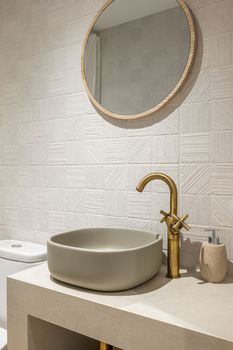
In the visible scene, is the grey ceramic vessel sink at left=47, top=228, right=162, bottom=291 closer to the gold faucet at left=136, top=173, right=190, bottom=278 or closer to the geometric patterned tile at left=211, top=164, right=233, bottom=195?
the gold faucet at left=136, top=173, right=190, bottom=278

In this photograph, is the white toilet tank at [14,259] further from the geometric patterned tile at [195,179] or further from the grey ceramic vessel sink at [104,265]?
the geometric patterned tile at [195,179]

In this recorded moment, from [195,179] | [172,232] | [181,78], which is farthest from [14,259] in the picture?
[181,78]

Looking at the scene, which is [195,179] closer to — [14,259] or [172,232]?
[172,232]

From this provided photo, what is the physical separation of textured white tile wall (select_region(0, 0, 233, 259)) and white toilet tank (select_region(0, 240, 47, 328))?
126 millimetres

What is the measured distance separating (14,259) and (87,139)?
630 millimetres

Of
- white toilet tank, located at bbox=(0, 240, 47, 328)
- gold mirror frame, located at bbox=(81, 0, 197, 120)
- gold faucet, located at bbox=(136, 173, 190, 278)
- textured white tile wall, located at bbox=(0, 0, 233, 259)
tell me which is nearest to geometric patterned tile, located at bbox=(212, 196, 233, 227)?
textured white tile wall, located at bbox=(0, 0, 233, 259)

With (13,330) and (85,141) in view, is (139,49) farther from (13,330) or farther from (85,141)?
(13,330)

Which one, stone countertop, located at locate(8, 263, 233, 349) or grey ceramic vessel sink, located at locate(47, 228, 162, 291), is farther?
grey ceramic vessel sink, located at locate(47, 228, 162, 291)

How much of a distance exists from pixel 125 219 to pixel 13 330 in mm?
568

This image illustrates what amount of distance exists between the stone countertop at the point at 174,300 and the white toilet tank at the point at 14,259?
0.27 m

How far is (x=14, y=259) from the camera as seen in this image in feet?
4.62

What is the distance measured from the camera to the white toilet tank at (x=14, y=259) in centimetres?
138

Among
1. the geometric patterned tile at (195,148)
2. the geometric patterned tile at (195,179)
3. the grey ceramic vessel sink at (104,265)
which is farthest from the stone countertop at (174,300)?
the geometric patterned tile at (195,148)

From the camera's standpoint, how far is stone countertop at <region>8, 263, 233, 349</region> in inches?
29.5
